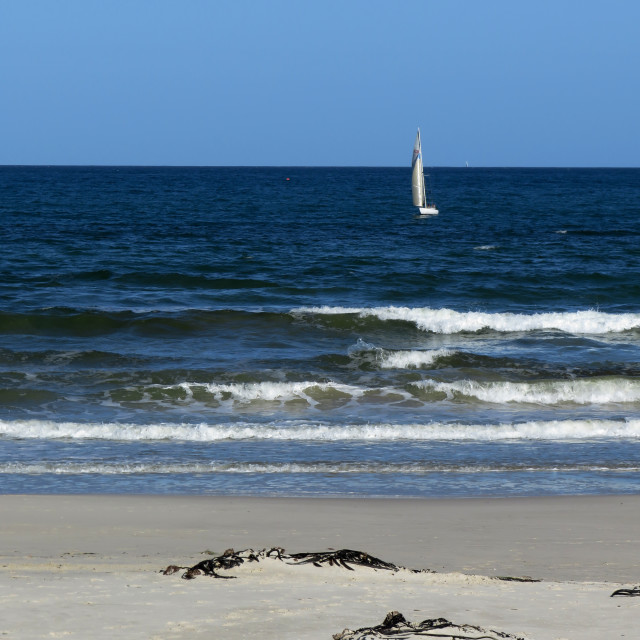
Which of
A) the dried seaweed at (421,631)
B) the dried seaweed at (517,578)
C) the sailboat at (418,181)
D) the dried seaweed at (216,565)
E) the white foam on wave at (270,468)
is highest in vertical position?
the sailboat at (418,181)

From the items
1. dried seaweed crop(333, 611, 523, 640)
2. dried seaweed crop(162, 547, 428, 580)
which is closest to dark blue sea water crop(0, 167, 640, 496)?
dried seaweed crop(162, 547, 428, 580)

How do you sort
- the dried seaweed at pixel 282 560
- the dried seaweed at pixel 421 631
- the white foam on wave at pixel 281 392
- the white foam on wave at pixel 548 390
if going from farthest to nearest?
the white foam on wave at pixel 548 390 < the white foam on wave at pixel 281 392 < the dried seaweed at pixel 282 560 < the dried seaweed at pixel 421 631

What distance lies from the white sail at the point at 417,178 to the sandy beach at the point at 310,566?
51.7 metres

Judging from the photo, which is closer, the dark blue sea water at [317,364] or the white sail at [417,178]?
the dark blue sea water at [317,364]

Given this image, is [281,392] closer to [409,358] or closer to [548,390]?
[409,358]

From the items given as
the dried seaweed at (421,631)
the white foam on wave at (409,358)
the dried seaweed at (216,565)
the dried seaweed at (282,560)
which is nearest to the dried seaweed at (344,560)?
the dried seaweed at (282,560)

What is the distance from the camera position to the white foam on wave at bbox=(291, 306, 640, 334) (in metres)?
22.1

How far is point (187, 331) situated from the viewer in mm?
21203

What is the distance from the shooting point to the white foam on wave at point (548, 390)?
1547cm

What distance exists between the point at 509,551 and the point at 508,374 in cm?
976

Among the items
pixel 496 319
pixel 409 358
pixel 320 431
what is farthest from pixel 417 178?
pixel 320 431

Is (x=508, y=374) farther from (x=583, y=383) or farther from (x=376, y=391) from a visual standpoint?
(x=376, y=391)

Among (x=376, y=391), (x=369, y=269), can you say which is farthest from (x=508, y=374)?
(x=369, y=269)

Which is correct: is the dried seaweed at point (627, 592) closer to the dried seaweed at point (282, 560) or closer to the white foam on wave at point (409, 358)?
the dried seaweed at point (282, 560)
